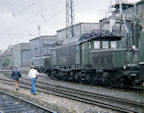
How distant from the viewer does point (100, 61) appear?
51.7ft

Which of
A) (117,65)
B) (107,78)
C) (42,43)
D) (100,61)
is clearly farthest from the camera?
(42,43)

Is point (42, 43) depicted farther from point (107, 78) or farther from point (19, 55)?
point (107, 78)

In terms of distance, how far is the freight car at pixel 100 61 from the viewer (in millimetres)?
14320

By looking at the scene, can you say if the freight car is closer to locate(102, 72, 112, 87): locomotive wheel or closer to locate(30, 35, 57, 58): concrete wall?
locate(102, 72, 112, 87): locomotive wheel

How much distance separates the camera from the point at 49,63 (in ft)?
85.0

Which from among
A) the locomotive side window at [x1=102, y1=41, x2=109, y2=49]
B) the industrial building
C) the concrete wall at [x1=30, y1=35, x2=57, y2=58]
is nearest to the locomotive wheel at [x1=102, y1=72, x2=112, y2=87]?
the locomotive side window at [x1=102, y1=41, x2=109, y2=49]

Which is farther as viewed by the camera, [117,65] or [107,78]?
[107,78]

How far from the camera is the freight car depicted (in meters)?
14.3

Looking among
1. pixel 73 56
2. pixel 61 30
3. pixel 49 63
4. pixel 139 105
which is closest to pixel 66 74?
pixel 73 56

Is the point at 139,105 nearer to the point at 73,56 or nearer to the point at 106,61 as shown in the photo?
the point at 106,61

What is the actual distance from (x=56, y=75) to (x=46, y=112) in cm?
1504

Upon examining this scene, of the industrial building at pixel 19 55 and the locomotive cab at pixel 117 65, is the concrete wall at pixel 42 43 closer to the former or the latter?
the industrial building at pixel 19 55

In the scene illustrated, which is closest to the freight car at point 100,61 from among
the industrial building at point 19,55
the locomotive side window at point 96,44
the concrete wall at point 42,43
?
the locomotive side window at point 96,44

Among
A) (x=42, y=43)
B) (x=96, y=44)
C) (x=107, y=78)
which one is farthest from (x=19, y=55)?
(x=107, y=78)
